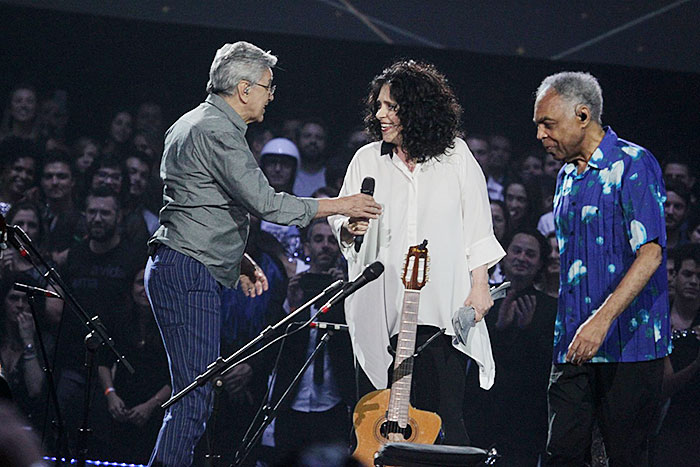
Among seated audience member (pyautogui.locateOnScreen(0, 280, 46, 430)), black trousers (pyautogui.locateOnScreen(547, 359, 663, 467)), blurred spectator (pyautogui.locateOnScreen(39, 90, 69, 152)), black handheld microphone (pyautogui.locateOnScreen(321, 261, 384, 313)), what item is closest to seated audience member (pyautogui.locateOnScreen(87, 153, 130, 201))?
blurred spectator (pyautogui.locateOnScreen(39, 90, 69, 152))

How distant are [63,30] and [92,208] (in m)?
1.22

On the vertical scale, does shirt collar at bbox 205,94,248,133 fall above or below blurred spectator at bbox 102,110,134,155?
below

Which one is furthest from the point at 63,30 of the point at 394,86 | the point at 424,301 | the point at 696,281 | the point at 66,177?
the point at 696,281

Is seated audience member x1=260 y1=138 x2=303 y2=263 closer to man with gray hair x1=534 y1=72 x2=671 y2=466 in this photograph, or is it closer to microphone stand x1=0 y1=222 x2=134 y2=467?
microphone stand x1=0 y1=222 x2=134 y2=467

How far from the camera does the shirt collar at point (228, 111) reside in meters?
3.26

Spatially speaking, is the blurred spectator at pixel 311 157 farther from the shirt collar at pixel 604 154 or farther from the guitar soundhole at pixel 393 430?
the shirt collar at pixel 604 154

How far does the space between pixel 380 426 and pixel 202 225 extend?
3.35 feet

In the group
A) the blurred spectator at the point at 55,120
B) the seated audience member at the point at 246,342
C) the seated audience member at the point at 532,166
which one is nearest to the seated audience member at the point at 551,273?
the seated audience member at the point at 532,166

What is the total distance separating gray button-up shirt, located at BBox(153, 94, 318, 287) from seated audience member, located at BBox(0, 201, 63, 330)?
9.08 ft

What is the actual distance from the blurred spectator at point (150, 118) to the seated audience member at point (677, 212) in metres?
3.60

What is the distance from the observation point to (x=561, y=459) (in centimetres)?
302

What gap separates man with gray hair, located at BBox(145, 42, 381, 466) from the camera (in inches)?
120

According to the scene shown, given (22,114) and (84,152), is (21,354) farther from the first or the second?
(22,114)

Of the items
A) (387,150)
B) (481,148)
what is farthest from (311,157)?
(387,150)
